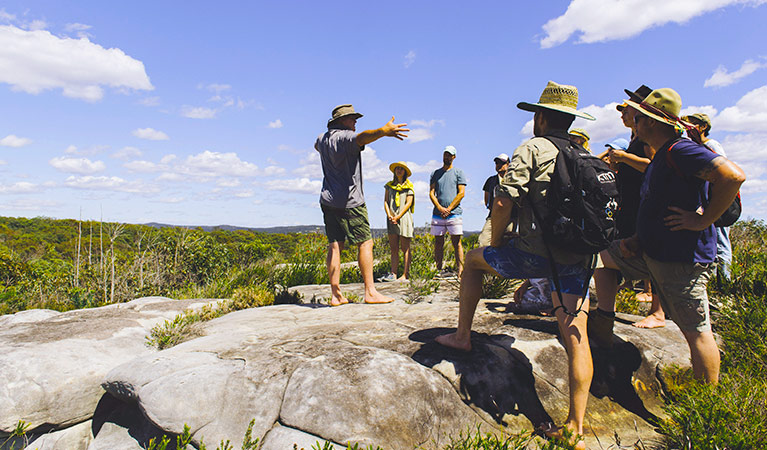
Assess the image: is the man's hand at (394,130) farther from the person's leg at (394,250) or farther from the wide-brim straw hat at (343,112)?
the person's leg at (394,250)

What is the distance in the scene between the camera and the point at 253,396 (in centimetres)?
290

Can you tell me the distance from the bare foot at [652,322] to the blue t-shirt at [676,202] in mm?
1441

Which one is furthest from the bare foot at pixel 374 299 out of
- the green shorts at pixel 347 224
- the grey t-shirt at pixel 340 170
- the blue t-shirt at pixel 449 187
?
the blue t-shirt at pixel 449 187

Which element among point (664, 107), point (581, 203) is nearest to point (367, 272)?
point (581, 203)

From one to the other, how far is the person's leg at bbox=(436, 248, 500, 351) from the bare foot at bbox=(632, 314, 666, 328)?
190 centimetres

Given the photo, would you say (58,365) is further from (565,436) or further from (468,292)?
(565,436)

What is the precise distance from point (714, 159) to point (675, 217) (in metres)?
0.44

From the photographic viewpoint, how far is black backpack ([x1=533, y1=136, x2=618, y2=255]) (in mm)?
2561

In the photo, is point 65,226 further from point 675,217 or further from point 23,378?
point 675,217

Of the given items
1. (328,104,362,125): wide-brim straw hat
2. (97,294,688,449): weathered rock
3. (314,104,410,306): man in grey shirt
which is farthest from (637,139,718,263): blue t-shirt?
(328,104,362,125): wide-brim straw hat

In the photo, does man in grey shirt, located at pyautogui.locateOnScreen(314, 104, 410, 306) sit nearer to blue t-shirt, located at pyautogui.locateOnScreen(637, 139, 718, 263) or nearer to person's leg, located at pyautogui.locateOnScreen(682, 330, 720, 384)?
blue t-shirt, located at pyautogui.locateOnScreen(637, 139, 718, 263)

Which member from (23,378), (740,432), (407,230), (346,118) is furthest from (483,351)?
(407,230)

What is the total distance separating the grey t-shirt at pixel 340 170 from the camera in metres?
4.99

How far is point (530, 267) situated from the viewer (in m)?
2.82
